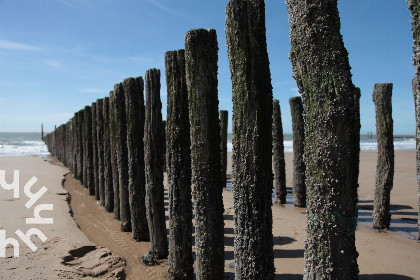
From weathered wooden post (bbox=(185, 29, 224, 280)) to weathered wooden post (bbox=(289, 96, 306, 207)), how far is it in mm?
4840

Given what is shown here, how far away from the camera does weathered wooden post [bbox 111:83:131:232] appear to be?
20.9 feet

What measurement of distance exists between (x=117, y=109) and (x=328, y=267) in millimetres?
5077

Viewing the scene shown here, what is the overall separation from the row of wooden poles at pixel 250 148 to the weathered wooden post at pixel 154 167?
0.05ft

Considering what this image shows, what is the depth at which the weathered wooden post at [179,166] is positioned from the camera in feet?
13.7

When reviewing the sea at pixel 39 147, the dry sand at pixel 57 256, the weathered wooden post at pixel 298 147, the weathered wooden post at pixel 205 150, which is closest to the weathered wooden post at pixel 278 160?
the weathered wooden post at pixel 298 147

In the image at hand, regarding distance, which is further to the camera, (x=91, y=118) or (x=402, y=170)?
(x=402, y=170)

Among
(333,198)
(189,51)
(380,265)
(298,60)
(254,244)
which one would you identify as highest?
(189,51)

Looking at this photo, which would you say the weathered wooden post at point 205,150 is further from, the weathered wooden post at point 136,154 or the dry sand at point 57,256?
the weathered wooden post at point 136,154

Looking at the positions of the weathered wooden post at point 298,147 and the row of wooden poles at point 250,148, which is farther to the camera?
the weathered wooden post at point 298,147

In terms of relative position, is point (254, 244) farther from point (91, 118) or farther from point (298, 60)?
point (91, 118)

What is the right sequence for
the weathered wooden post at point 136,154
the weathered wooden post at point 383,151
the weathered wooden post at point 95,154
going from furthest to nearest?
the weathered wooden post at point 95,154 < the weathered wooden post at point 383,151 < the weathered wooden post at point 136,154

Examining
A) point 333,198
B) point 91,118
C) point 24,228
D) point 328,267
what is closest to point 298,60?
point 333,198

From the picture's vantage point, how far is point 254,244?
310 centimetres

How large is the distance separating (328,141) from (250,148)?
809mm
